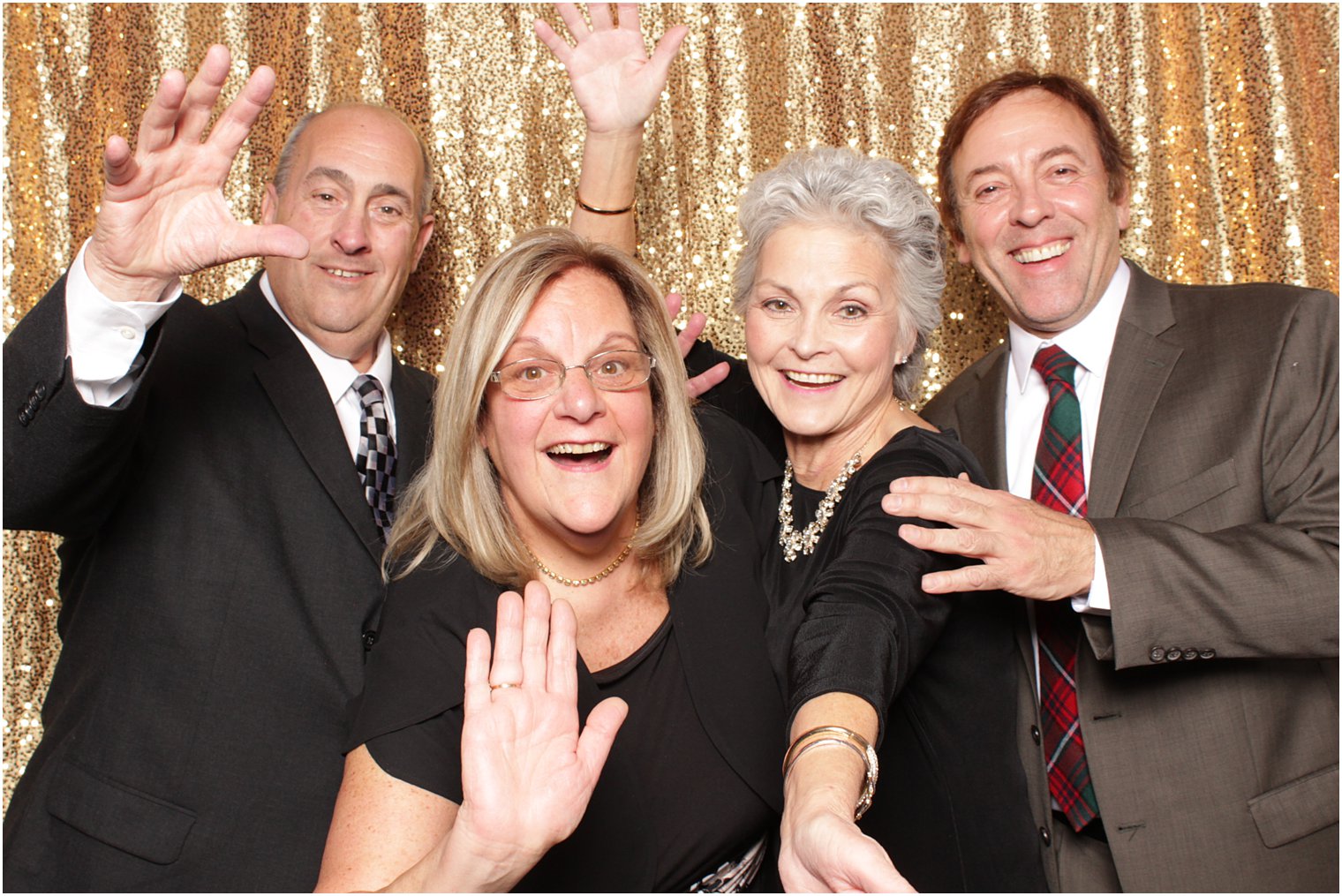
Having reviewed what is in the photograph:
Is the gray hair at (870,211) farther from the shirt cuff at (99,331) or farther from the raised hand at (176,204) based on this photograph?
the shirt cuff at (99,331)

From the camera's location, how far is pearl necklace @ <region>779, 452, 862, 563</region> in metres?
1.38

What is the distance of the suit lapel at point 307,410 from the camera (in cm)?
154

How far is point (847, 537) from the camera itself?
125 centimetres

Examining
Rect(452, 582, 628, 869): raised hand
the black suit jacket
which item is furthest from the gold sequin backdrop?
Rect(452, 582, 628, 869): raised hand

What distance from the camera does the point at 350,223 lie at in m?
1.80

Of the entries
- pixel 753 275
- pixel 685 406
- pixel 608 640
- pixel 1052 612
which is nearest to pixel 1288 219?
pixel 1052 612

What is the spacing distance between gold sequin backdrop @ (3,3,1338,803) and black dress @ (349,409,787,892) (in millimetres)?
1101

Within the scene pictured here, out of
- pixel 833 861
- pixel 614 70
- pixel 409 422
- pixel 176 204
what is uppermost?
pixel 614 70

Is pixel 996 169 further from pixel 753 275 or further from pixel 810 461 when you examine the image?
pixel 810 461

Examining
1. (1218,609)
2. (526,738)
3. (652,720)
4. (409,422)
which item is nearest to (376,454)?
(409,422)

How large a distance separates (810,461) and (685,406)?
0.21 m

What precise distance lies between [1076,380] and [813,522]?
54 cm

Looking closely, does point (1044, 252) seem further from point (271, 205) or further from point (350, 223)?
point (271, 205)

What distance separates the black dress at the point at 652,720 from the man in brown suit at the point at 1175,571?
1.10 feet
